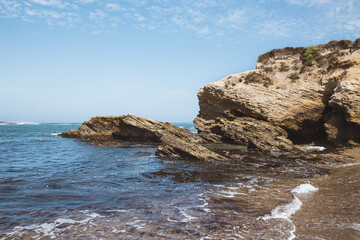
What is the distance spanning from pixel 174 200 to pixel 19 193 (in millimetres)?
6138

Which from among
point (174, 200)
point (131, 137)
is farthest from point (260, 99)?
point (174, 200)

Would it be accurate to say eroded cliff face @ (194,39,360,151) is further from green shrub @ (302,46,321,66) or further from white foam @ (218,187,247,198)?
white foam @ (218,187,247,198)

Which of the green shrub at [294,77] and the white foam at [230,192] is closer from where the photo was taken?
the white foam at [230,192]

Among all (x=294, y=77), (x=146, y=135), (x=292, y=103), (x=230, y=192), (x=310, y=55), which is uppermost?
(x=310, y=55)

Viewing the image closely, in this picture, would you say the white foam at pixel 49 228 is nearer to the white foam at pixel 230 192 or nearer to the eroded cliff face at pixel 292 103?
the white foam at pixel 230 192

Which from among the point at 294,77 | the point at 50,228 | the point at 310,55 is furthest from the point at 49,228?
the point at 310,55

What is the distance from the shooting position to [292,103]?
28.1 m

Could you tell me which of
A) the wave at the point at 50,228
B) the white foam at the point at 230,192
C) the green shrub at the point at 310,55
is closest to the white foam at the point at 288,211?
the white foam at the point at 230,192

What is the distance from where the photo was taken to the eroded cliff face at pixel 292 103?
23.1 m

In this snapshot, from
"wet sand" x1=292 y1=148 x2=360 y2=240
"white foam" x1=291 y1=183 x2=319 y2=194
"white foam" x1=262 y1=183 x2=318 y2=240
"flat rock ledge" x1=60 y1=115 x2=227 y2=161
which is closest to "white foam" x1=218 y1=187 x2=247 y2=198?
"white foam" x1=262 y1=183 x2=318 y2=240

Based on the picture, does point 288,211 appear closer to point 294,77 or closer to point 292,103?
point 292,103

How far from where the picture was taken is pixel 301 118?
2730 cm

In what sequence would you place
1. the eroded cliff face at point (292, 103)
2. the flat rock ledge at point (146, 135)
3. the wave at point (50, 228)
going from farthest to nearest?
the eroded cliff face at point (292, 103) < the flat rock ledge at point (146, 135) < the wave at point (50, 228)

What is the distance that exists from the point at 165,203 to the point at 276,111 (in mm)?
22948
